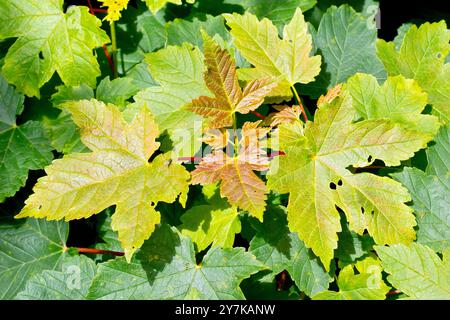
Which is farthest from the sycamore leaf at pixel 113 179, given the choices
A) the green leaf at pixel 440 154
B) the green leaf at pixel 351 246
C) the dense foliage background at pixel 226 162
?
the green leaf at pixel 440 154

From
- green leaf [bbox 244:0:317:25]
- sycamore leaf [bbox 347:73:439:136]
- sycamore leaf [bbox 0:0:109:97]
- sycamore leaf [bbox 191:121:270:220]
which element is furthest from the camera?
green leaf [bbox 244:0:317:25]

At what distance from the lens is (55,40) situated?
1.56m

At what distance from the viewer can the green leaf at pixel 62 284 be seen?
139cm

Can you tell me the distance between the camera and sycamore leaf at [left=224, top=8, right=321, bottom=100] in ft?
4.79

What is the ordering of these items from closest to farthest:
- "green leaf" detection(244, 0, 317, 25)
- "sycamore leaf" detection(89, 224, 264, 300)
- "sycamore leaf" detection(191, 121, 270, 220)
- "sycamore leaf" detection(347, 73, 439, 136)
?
"sycamore leaf" detection(191, 121, 270, 220)
"sycamore leaf" detection(89, 224, 264, 300)
"sycamore leaf" detection(347, 73, 439, 136)
"green leaf" detection(244, 0, 317, 25)

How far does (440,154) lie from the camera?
1460 mm

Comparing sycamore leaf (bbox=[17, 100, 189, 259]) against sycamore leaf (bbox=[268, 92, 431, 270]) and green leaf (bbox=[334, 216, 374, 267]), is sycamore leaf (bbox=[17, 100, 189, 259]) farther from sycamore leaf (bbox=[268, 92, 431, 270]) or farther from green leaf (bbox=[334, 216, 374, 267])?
green leaf (bbox=[334, 216, 374, 267])

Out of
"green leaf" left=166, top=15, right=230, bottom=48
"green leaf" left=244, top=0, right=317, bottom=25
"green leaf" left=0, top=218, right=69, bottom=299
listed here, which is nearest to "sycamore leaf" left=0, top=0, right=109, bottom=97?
"green leaf" left=166, top=15, right=230, bottom=48

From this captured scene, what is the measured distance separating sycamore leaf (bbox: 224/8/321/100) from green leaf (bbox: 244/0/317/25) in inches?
10.5

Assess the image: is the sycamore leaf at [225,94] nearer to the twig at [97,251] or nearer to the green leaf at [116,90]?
the green leaf at [116,90]

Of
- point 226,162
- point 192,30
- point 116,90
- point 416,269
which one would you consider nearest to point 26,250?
point 116,90

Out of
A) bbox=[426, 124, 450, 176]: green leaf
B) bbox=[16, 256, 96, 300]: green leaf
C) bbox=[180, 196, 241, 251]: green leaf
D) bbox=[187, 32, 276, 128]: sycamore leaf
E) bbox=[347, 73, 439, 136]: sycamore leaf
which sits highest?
bbox=[187, 32, 276, 128]: sycamore leaf

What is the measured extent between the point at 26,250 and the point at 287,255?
0.74m
